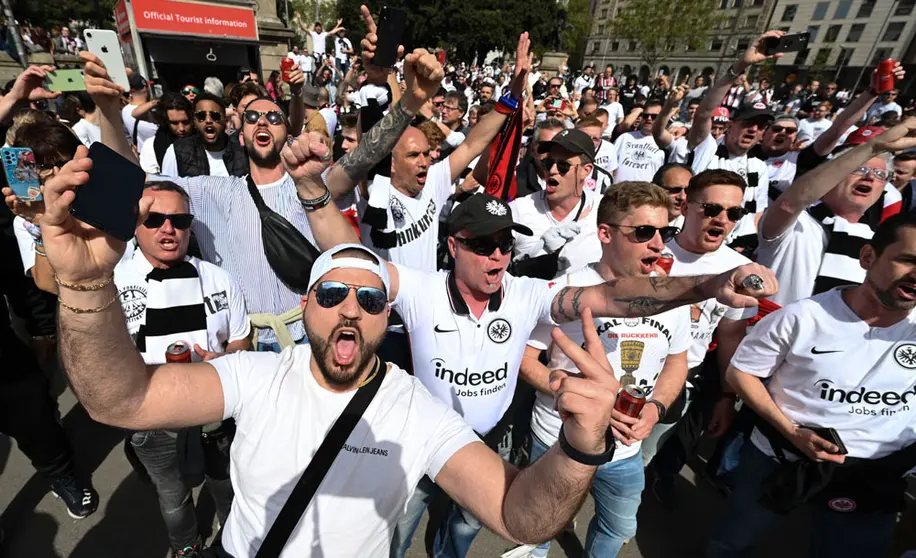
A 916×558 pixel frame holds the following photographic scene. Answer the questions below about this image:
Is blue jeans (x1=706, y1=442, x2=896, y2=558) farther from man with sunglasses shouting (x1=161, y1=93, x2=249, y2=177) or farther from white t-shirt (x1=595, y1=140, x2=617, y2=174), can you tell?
man with sunglasses shouting (x1=161, y1=93, x2=249, y2=177)

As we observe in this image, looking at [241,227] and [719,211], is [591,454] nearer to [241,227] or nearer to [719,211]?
[719,211]

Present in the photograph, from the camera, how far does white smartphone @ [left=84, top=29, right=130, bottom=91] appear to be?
255 cm

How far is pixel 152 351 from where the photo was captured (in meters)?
2.36

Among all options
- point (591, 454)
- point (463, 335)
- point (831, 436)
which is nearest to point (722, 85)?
point (831, 436)

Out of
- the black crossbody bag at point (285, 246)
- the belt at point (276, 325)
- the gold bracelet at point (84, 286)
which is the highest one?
the gold bracelet at point (84, 286)

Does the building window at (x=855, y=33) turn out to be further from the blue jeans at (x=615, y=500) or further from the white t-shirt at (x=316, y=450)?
the white t-shirt at (x=316, y=450)

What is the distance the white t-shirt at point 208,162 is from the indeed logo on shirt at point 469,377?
3.03 metres

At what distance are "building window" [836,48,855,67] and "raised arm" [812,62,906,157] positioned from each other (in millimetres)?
59350

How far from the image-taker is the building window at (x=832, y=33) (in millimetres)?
50969

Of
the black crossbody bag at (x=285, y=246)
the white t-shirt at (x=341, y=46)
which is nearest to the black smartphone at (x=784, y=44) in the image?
the black crossbody bag at (x=285, y=246)

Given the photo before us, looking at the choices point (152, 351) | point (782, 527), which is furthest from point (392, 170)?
point (782, 527)

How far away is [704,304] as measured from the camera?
2910 mm

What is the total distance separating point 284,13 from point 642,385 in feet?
82.4

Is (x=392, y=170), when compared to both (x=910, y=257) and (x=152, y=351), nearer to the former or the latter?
(x=152, y=351)
